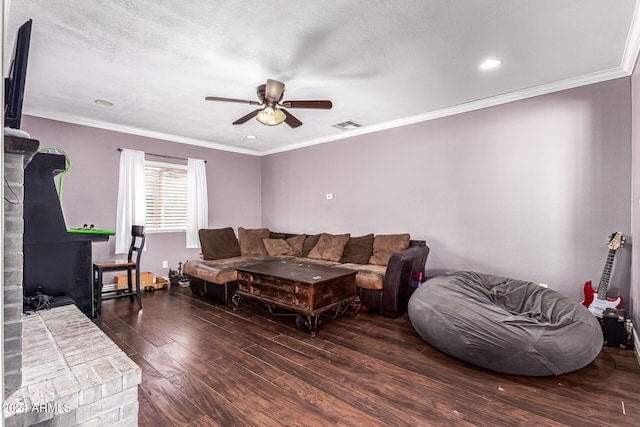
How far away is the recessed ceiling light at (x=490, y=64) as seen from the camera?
2831mm

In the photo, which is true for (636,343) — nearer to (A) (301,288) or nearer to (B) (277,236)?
(A) (301,288)

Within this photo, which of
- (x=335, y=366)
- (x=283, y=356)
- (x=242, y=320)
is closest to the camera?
(x=335, y=366)

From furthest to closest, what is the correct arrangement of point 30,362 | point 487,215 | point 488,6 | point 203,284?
point 203,284 → point 487,215 → point 488,6 → point 30,362

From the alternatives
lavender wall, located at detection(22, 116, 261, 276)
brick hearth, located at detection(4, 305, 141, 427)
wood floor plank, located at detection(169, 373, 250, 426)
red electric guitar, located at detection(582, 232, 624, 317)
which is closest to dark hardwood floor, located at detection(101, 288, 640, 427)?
wood floor plank, located at detection(169, 373, 250, 426)

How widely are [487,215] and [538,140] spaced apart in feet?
3.32

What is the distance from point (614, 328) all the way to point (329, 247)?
3.36 m

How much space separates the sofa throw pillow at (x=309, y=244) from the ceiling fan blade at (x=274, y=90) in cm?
293

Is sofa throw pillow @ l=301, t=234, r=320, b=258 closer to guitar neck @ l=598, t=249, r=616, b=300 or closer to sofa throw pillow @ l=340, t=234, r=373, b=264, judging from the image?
sofa throw pillow @ l=340, t=234, r=373, b=264

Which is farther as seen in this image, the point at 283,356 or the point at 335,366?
the point at 283,356

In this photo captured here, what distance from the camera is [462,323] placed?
244 cm

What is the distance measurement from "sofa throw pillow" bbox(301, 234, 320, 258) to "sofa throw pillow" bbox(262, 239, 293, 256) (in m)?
0.25

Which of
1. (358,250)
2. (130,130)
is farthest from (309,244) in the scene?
(130,130)

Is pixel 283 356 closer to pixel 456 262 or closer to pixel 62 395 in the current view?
pixel 62 395

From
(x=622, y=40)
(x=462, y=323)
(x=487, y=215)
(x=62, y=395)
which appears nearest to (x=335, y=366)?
(x=462, y=323)
